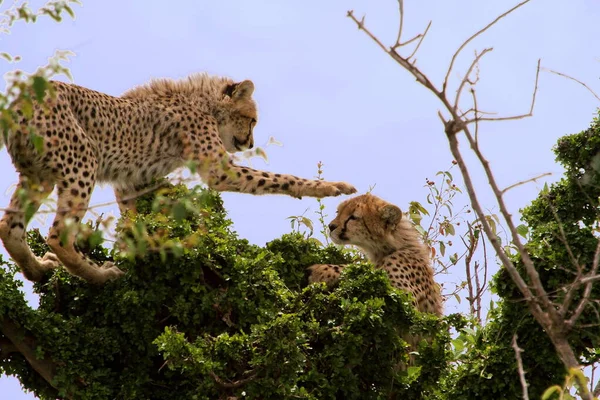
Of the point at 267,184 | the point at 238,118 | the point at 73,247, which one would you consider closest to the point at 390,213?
the point at 267,184

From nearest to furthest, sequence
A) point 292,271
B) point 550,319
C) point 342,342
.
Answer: point 550,319, point 342,342, point 292,271

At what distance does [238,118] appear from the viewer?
883 cm

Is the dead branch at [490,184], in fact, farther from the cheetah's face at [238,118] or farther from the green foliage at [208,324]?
the cheetah's face at [238,118]

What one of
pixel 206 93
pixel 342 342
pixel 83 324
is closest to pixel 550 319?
pixel 342 342

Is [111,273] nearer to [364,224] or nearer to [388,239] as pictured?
[364,224]

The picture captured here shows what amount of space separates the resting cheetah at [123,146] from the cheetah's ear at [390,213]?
668 mm

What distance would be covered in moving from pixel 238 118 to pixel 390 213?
5.07 ft

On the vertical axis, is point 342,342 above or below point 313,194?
below

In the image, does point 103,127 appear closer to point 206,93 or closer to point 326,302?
point 206,93

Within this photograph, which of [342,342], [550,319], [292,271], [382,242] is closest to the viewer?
[550,319]

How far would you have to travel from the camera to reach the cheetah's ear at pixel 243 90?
29.0 feet

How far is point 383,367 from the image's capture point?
22.3 feet

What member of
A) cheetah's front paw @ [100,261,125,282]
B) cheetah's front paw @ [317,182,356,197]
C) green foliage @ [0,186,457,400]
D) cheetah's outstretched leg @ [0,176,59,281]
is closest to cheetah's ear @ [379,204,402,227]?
cheetah's front paw @ [317,182,356,197]

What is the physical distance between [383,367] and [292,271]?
117 cm
